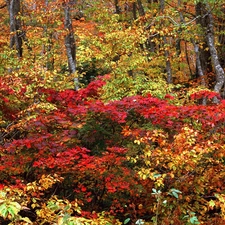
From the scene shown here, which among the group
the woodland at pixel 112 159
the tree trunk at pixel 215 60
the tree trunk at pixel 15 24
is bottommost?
the woodland at pixel 112 159

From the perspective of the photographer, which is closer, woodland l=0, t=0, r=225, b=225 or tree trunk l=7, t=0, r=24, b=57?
woodland l=0, t=0, r=225, b=225

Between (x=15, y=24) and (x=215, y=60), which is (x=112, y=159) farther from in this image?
(x=15, y=24)

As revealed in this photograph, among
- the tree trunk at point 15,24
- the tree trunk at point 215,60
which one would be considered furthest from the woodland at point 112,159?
the tree trunk at point 15,24

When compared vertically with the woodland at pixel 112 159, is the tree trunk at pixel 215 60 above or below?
above

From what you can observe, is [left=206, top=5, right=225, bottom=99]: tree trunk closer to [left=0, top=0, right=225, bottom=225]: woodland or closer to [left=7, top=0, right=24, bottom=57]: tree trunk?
[left=0, top=0, right=225, bottom=225]: woodland

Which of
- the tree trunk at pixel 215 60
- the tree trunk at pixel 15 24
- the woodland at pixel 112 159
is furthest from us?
the tree trunk at pixel 15 24

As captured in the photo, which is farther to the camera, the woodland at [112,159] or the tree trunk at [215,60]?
the tree trunk at [215,60]

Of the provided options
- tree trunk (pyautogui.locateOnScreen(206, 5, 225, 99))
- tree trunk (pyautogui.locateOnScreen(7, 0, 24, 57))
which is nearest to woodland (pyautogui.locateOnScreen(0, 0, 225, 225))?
tree trunk (pyautogui.locateOnScreen(206, 5, 225, 99))

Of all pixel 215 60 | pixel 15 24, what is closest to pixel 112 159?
pixel 215 60

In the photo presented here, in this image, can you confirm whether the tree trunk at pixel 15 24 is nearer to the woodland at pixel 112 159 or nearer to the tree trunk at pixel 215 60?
the woodland at pixel 112 159

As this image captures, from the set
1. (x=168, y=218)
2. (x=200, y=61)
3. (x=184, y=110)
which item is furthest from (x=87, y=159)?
(x=200, y=61)

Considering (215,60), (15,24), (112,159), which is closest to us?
(112,159)

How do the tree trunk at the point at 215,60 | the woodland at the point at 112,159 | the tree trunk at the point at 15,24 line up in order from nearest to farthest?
the woodland at the point at 112,159 → the tree trunk at the point at 215,60 → the tree trunk at the point at 15,24

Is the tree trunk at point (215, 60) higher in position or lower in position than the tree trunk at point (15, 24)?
lower
